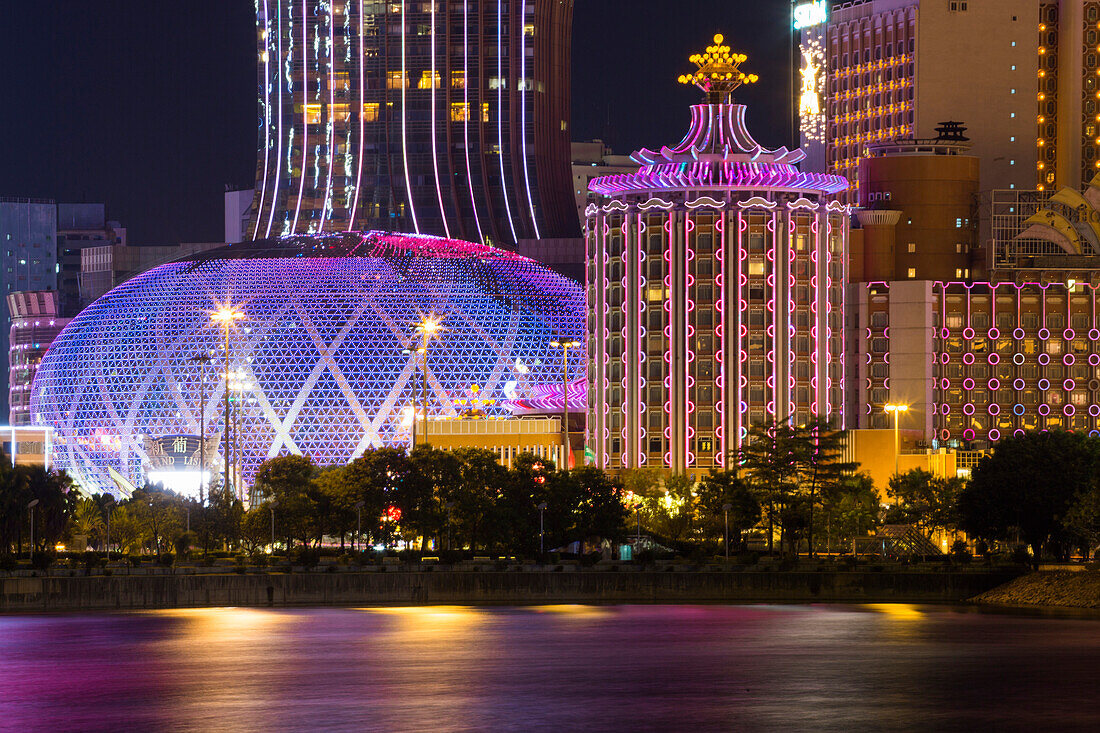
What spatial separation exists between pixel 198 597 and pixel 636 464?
5933 centimetres

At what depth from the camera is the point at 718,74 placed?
17062cm

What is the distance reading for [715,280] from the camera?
540 feet

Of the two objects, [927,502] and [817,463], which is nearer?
[817,463]

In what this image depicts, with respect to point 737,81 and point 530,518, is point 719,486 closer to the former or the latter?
point 530,518

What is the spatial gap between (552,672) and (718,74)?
105 meters

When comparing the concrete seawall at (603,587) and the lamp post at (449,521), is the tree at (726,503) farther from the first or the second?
the concrete seawall at (603,587)

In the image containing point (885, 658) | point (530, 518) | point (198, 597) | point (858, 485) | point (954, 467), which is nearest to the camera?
point (885, 658)

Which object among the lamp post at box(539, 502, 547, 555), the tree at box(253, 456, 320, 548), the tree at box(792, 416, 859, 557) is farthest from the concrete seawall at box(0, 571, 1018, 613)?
the tree at box(253, 456, 320, 548)

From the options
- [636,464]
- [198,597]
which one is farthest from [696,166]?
[198,597]

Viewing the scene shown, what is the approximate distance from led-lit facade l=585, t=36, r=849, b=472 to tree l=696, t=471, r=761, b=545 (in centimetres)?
2105

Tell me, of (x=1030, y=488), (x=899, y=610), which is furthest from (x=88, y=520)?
(x=899, y=610)

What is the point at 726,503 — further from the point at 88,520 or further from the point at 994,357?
the point at 994,357

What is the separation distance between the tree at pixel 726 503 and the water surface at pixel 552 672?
31.3m

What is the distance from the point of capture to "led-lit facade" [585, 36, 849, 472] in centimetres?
16375
